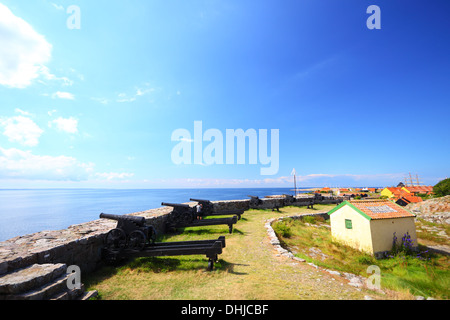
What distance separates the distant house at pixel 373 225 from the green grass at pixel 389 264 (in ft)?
1.55

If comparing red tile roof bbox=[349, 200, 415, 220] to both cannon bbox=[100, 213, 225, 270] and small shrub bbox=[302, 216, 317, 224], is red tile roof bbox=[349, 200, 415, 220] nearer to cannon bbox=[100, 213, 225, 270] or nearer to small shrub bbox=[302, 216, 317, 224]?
small shrub bbox=[302, 216, 317, 224]

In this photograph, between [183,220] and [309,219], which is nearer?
[183,220]

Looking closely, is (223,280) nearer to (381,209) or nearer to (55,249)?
(55,249)

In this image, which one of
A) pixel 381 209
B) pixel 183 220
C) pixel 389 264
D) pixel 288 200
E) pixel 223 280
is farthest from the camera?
pixel 288 200

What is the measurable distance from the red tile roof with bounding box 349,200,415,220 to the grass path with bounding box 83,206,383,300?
5.80 metres

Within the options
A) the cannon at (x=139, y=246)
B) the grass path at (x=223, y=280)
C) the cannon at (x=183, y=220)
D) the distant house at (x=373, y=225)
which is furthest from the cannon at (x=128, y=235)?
the distant house at (x=373, y=225)

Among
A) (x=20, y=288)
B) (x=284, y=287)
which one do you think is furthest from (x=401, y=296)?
(x=20, y=288)

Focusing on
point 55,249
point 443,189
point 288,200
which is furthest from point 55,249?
point 443,189

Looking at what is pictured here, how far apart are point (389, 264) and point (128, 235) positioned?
10141 mm

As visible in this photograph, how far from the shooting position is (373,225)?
352 inches

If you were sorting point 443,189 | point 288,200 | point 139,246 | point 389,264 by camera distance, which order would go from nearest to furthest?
point 139,246, point 389,264, point 288,200, point 443,189

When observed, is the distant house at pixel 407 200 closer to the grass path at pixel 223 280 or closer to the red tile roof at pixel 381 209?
the red tile roof at pixel 381 209
